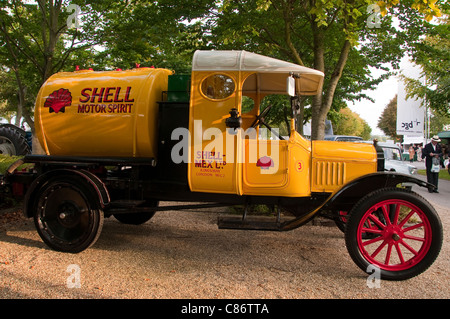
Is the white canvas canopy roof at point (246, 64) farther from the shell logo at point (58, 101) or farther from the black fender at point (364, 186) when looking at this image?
the shell logo at point (58, 101)

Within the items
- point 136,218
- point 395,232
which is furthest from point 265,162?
point 136,218

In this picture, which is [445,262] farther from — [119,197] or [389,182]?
[119,197]

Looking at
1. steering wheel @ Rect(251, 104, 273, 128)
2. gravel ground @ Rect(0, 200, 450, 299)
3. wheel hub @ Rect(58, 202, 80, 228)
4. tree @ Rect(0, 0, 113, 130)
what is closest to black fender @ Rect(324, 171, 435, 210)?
gravel ground @ Rect(0, 200, 450, 299)

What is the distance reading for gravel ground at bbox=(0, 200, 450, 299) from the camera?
354 cm

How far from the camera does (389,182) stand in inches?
169

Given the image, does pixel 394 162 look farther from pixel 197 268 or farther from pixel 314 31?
pixel 197 268

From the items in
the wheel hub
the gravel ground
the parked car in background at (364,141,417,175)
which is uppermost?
the parked car in background at (364,141,417,175)

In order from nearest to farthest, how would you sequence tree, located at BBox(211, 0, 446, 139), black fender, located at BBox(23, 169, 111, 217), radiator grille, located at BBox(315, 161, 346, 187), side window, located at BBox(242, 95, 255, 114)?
1. radiator grille, located at BBox(315, 161, 346, 187)
2. black fender, located at BBox(23, 169, 111, 217)
3. side window, located at BBox(242, 95, 255, 114)
4. tree, located at BBox(211, 0, 446, 139)

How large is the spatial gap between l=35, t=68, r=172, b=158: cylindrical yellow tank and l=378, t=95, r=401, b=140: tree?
64586mm

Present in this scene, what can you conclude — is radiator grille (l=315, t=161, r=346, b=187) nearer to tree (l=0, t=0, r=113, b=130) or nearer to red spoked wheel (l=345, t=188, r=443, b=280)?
red spoked wheel (l=345, t=188, r=443, b=280)

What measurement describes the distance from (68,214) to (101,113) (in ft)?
4.77

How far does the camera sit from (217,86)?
4.32 meters

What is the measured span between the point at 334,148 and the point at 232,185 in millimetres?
1436
